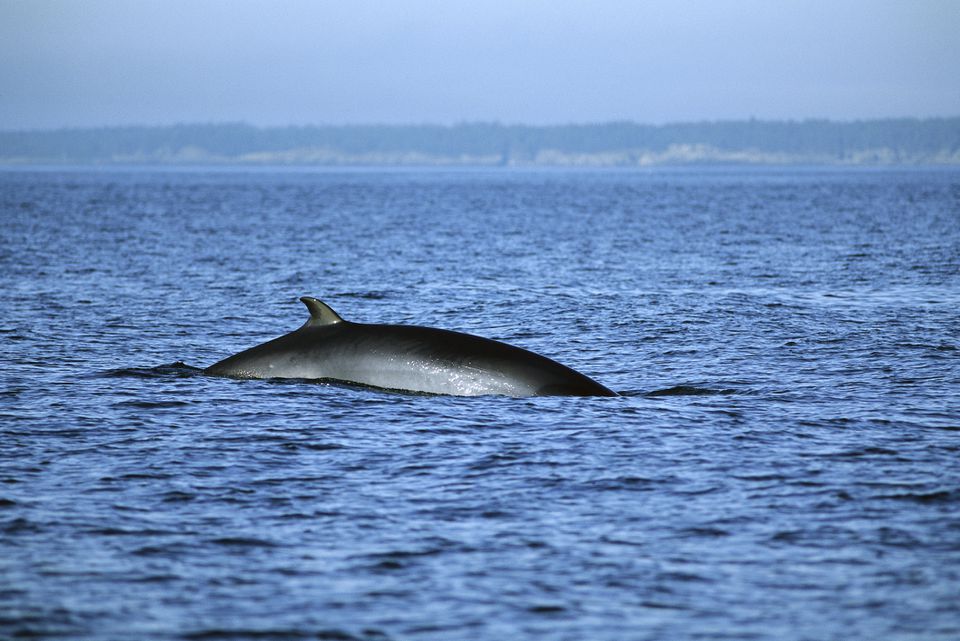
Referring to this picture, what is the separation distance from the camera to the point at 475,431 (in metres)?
14.9

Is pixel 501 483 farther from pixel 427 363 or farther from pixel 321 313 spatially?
pixel 321 313

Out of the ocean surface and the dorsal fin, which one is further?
the dorsal fin

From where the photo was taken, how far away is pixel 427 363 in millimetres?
16891

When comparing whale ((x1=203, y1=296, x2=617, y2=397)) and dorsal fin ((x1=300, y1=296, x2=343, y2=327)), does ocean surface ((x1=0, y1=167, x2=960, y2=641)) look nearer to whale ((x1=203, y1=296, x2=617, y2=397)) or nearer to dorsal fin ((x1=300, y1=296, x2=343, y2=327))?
whale ((x1=203, y1=296, x2=617, y2=397))

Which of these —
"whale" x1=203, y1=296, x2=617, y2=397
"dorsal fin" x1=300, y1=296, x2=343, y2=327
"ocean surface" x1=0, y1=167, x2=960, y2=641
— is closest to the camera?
"ocean surface" x1=0, y1=167, x2=960, y2=641

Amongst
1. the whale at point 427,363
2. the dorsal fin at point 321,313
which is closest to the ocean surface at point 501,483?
the whale at point 427,363

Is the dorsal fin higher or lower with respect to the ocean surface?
higher

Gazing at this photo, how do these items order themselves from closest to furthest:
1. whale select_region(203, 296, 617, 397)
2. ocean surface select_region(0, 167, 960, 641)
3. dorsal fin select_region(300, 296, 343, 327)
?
ocean surface select_region(0, 167, 960, 641)
whale select_region(203, 296, 617, 397)
dorsal fin select_region(300, 296, 343, 327)

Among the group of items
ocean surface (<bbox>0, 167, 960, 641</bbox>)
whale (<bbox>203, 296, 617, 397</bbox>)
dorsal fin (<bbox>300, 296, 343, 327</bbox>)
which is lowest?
ocean surface (<bbox>0, 167, 960, 641</bbox>)

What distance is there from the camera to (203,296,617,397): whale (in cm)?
1677

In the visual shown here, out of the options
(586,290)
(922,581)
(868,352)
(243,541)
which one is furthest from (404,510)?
(586,290)

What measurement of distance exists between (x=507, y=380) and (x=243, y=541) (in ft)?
21.4

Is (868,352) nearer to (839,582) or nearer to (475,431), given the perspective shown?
(475,431)

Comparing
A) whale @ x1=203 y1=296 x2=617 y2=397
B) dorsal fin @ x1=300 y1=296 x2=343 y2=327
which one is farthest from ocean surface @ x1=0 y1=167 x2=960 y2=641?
dorsal fin @ x1=300 y1=296 x2=343 y2=327
